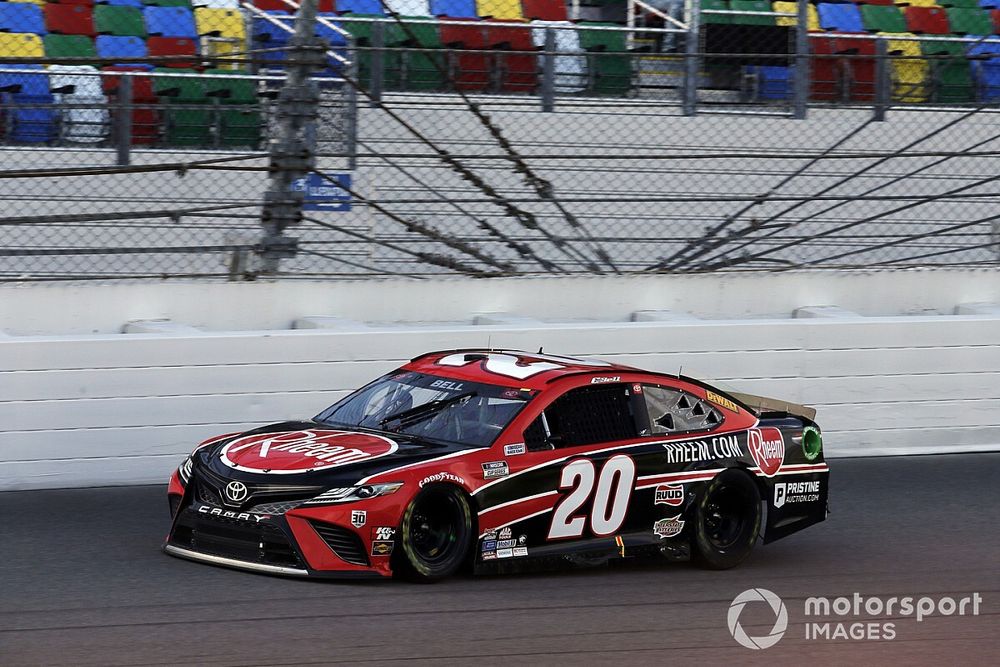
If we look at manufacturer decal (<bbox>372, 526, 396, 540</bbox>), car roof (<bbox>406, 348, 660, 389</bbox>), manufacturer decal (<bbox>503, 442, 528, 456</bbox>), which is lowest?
manufacturer decal (<bbox>372, 526, 396, 540</bbox>)

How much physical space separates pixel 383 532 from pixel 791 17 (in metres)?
10.0

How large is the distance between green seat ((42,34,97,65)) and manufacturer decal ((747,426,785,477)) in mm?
9091

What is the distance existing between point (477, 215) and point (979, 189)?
17.9 feet

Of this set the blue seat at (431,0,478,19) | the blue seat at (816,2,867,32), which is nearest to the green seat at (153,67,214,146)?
the blue seat at (431,0,478,19)

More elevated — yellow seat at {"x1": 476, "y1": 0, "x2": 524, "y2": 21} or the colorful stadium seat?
yellow seat at {"x1": 476, "y1": 0, "x2": 524, "y2": 21}

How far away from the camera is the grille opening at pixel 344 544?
628 cm

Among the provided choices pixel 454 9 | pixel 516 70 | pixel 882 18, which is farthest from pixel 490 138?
pixel 882 18

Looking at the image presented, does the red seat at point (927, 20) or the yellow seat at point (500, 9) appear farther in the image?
the red seat at point (927, 20)

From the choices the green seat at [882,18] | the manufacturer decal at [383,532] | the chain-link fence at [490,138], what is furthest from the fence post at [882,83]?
the manufacturer decal at [383,532]

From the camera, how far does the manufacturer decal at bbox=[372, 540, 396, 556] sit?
6.31 m

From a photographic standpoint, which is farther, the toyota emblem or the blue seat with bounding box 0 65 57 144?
the blue seat with bounding box 0 65 57 144

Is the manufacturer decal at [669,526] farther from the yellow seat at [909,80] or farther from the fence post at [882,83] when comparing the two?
the yellow seat at [909,80]

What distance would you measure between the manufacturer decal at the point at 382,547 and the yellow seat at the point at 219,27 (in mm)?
9318

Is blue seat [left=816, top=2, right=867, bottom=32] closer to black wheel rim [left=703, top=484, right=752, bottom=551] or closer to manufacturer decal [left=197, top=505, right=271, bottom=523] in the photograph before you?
black wheel rim [left=703, top=484, right=752, bottom=551]
